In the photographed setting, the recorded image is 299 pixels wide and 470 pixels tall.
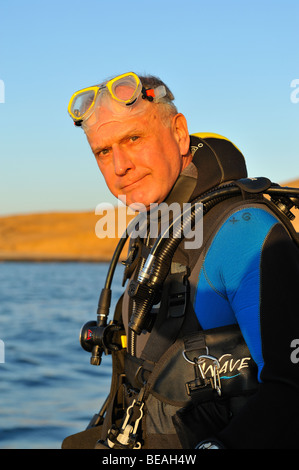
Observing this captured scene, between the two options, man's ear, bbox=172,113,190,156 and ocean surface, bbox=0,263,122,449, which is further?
ocean surface, bbox=0,263,122,449

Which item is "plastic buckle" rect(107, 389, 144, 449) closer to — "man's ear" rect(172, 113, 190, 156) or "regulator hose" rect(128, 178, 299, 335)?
"regulator hose" rect(128, 178, 299, 335)

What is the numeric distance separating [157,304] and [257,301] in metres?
0.55

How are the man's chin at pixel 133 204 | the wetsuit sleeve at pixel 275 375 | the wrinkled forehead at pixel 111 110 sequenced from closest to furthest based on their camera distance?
the wetsuit sleeve at pixel 275 375
the wrinkled forehead at pixel 111 110
the man's chin at pixel 133 204

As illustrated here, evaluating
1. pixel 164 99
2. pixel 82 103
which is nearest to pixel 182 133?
pixel 164 99

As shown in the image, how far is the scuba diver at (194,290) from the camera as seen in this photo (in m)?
1.58

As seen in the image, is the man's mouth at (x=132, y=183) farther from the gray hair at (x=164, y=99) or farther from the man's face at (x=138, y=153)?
the gray hair at (x=164, y=99)

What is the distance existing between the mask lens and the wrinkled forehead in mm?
63

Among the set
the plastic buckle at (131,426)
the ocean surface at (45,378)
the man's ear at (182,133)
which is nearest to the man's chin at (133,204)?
the man's ear at (182,133)

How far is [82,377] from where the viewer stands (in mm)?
7867

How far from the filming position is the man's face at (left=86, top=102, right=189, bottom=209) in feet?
6.83

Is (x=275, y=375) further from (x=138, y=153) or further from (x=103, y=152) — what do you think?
(x=103, y=152)

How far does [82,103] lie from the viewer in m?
2.28

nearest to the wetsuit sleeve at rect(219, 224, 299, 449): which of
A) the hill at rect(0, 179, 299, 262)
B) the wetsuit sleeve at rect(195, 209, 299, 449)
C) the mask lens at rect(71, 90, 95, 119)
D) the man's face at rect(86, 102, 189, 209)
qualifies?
the wetsuit sleeve at rect(195, 209, 299, 449)
